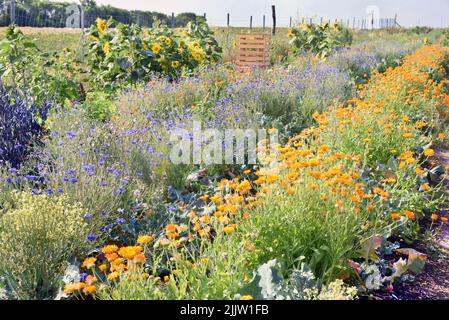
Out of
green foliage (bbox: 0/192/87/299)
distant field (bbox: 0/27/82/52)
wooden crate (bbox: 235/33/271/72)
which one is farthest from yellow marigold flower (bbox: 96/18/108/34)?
distant field (bbox: 0/27/82/52)

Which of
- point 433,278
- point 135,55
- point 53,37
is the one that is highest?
point 53,37

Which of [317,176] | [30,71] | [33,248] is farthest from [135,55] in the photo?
[317,176]

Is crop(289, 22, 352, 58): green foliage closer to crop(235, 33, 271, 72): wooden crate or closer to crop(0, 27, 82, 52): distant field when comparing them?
crop(235, 33, 271, 72): wooden crate

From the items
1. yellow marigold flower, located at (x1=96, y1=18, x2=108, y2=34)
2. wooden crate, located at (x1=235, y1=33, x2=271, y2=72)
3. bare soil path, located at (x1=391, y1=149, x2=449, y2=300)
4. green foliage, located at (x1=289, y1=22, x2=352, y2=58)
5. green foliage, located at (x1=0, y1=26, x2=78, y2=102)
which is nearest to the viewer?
bare soil path, located at (x1=391, y1=149, x2=449, y2=300)

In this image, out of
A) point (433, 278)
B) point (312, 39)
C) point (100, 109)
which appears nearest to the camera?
point (433, 278)

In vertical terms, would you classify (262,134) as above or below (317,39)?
below

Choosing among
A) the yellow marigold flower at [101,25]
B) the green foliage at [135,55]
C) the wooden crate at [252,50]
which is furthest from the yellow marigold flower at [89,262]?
the wooden crate at [252,50]

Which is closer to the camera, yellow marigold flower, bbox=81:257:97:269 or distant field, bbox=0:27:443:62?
yellow marigold flower, bbox=81:257:97:269

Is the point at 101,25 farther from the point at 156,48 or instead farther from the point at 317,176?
the point at 317,176

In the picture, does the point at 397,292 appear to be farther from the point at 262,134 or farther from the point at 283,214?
the point at 262,134

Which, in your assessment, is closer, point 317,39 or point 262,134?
point 262,134

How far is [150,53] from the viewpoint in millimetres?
7645

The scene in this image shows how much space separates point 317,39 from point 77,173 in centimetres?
1111
